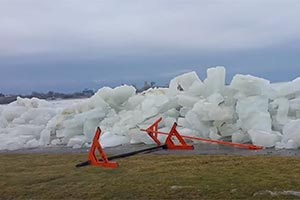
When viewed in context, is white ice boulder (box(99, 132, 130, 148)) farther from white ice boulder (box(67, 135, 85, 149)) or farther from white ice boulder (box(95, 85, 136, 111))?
white ice boulder (box(95, 85, 136, 111))

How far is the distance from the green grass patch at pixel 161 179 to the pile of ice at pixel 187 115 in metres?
3.19

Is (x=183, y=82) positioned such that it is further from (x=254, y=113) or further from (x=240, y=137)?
(x=240, y=137)

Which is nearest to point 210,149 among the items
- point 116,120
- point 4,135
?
point 116,120

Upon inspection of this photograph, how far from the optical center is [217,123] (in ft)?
40.1

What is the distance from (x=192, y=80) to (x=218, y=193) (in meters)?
9.48

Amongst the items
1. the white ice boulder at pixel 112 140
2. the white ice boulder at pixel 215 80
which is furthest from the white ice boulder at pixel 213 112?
the white ice boulder at pixel 112 140

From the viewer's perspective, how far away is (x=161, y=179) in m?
6.56

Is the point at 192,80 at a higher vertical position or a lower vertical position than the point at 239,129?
higher

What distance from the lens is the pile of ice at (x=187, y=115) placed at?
11711 mm

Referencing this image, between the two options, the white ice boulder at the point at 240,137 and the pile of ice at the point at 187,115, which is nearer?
the white ice boulder at the point at 240,137

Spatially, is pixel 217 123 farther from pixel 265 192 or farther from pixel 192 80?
pixel 265 192

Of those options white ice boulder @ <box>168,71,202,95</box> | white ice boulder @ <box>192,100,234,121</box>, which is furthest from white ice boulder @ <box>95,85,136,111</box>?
white ice boulder @ <box>192,100,234,121</box>

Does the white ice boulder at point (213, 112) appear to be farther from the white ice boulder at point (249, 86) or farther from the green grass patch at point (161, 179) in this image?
the green grass patch at point (161, 179)

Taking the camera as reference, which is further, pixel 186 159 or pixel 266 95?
pixel 266 95
